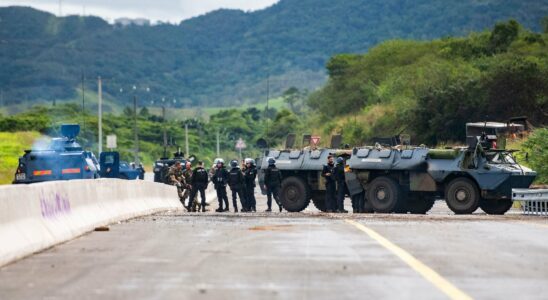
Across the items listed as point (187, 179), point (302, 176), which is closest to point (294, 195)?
point (302, 176)

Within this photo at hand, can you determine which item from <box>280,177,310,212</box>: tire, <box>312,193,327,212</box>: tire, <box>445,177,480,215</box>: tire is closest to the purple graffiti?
<box>445,177,480,215</box>: tire

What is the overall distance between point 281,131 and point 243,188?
11665cm

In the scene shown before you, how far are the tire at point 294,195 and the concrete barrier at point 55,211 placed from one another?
9.02 m

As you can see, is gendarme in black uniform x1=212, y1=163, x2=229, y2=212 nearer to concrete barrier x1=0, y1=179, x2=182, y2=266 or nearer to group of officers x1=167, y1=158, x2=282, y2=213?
group of officers x1=167, y1=158, x2=282, y2=213

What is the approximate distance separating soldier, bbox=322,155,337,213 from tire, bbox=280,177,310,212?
3.93 feet

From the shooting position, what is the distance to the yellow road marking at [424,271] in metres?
12.1

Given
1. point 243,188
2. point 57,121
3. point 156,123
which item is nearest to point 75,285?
point 243,188

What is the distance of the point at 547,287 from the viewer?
1285cm

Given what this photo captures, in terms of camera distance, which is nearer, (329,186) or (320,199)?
(329,186)

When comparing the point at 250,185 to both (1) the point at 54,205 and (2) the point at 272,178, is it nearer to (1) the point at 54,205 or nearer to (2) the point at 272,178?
(2) the point at 272,178

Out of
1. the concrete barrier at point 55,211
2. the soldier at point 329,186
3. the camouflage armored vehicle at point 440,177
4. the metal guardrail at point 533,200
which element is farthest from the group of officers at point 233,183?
the concrete barrier at point 55,211

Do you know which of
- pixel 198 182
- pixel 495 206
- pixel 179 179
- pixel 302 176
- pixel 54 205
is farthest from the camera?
pixel 179 179

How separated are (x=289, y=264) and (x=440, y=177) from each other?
19574 mm

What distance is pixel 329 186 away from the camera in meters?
36.8
